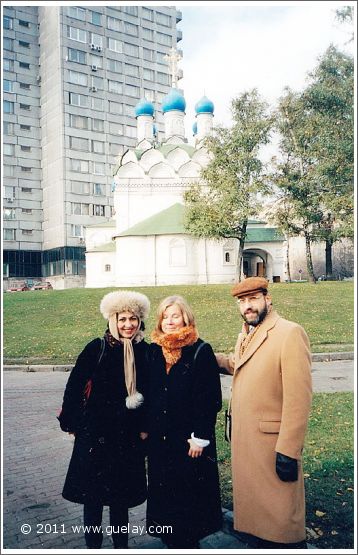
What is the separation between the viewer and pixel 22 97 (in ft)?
19.1

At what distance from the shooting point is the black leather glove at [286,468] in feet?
8.51

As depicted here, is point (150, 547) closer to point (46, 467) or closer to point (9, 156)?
point (46, 467)

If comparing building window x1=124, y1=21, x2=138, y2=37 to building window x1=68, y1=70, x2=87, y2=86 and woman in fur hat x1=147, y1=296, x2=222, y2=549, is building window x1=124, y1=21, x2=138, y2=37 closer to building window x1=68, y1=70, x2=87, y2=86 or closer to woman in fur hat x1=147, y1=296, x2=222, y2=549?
building window x1=68, y1=70, x2=87, y2=86

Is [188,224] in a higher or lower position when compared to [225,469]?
higher

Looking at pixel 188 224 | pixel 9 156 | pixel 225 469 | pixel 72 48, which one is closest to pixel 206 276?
pixel 188 224

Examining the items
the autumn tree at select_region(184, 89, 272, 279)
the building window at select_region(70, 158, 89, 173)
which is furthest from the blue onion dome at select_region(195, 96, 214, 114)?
the building window at select_region(70, 158, 89, 173)

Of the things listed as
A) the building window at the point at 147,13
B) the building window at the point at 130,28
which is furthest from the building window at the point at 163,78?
the building window at the point at 147,13

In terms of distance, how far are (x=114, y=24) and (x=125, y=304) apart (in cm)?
457

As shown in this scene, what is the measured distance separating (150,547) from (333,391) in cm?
448

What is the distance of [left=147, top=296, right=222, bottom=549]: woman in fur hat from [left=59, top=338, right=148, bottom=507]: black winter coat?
17 centimetres

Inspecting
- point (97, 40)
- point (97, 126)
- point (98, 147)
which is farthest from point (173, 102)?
point (97, 40)

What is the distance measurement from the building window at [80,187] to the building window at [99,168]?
1.25m

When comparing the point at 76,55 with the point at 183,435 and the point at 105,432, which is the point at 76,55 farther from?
the point at 183,435

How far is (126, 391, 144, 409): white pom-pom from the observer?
3039 mm
